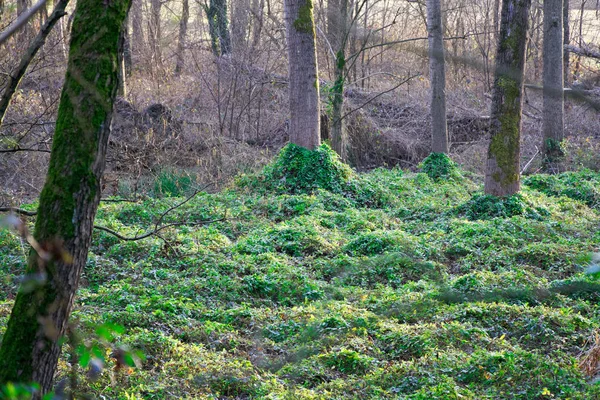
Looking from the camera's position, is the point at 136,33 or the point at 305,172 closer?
the point at 305,172

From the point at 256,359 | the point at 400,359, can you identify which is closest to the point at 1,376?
the point at 256,359

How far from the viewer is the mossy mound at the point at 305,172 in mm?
13055

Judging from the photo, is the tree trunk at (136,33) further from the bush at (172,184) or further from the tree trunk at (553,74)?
the tree trunk at (553,74)

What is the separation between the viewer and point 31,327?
2898 mm

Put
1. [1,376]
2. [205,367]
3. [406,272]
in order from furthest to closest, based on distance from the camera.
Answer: [406,272] < [205,367] < [1,376]

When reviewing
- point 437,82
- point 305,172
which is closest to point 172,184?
point 305,172

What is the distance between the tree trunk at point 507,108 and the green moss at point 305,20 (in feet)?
12.7

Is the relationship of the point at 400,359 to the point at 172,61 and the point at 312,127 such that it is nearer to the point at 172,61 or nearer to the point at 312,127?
the point at 312,127

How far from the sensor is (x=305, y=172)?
1326 centimetres

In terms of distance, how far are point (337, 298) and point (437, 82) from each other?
404 inches

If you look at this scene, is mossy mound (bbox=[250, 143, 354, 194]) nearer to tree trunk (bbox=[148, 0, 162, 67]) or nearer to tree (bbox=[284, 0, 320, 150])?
tree (bbox=[284, 0, 320, 150])

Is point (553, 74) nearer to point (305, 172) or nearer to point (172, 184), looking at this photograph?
point (305, 172)

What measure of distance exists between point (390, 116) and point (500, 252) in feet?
42.7

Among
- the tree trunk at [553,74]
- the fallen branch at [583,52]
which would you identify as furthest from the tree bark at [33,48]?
the fallen branch at [583,52]
